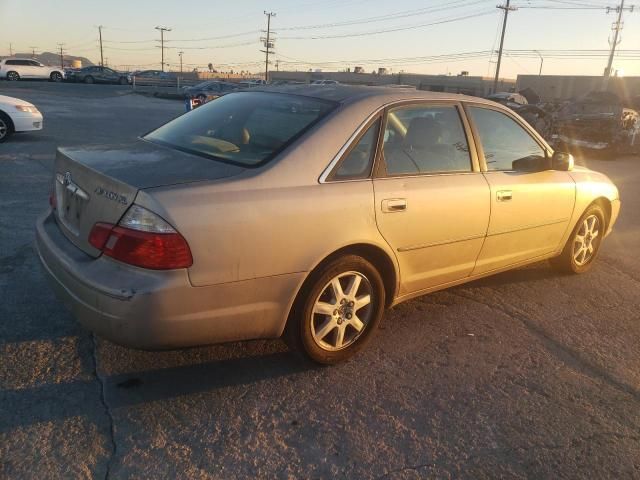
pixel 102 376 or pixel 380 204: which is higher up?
pixel 380 204

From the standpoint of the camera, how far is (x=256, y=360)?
3.19 m

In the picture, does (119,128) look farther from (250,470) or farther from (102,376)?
(250,470)

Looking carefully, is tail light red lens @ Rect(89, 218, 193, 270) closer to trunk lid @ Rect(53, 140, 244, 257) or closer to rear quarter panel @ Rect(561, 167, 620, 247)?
trunk lid @ Rect(53, 140, 244, 257)

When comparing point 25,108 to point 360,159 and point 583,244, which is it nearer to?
point 360,159

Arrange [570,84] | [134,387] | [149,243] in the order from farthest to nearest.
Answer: [570,84] → [134,387] → [149,243]

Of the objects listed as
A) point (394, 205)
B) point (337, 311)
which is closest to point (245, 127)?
point (394, 205)

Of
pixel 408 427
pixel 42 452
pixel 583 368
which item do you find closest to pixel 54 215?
pixel 42 452

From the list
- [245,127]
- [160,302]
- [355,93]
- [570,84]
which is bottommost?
[160,302]

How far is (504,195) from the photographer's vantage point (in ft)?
12.5

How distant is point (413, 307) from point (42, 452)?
2637 millimetres

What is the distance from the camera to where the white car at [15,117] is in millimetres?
10062

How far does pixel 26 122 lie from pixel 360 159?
31.1ft

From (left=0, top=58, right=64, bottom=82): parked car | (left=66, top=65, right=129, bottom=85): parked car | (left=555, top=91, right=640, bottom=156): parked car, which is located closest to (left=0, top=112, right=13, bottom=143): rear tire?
(left=555, top=91, right=640, bottom=156): parked car

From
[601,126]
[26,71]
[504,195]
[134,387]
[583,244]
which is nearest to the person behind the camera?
[134,387]
